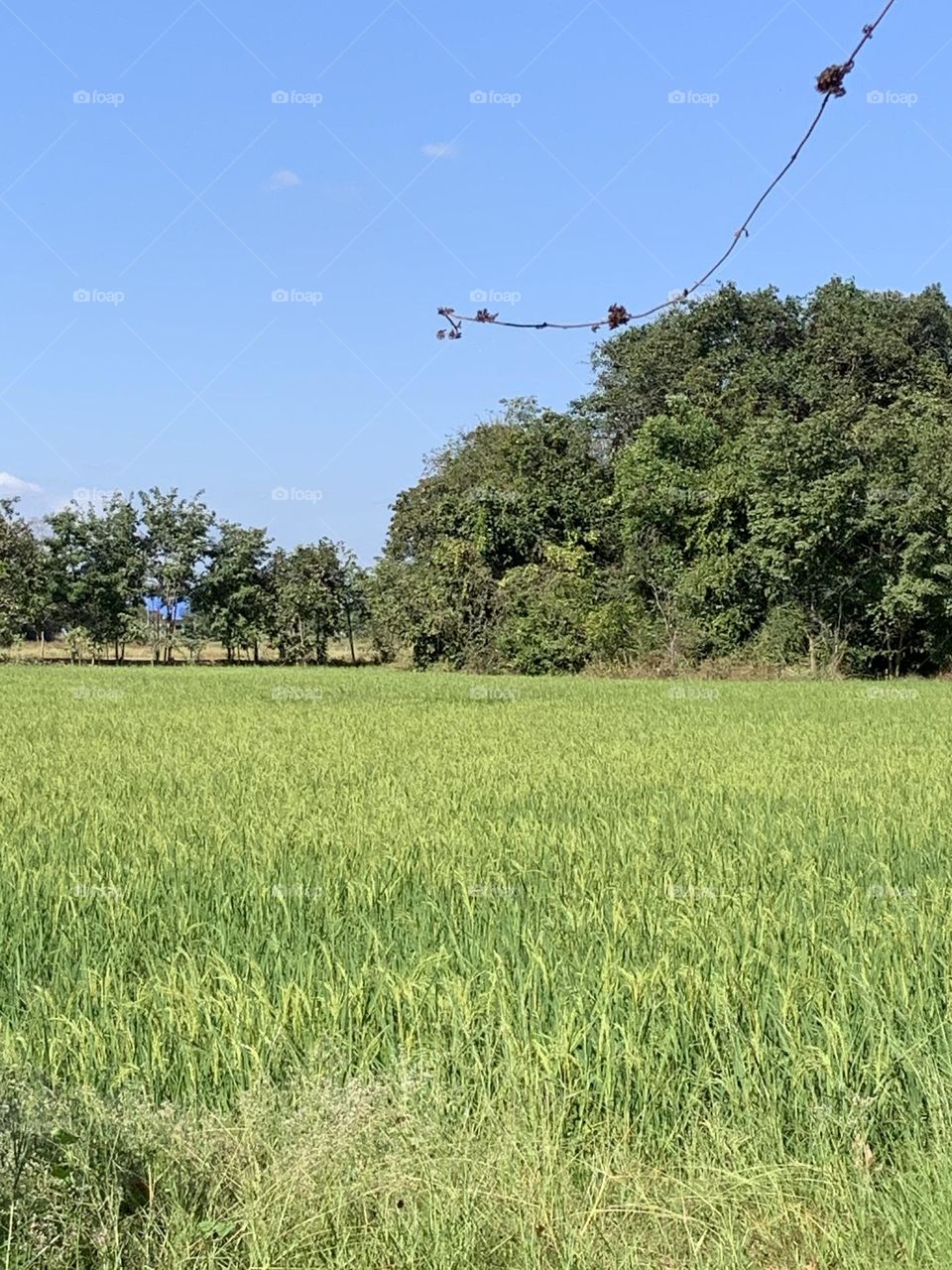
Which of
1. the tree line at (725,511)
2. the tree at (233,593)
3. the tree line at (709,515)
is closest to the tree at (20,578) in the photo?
the tree line at (709,515)

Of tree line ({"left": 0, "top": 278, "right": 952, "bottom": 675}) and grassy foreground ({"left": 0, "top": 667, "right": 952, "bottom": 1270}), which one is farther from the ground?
tree line ({"left": 0, "top": 278, "right": 952, "bottom": 675})

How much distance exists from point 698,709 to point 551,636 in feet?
43.3

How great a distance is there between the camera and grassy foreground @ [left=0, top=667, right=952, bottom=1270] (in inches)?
88.0

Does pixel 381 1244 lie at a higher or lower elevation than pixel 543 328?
lower

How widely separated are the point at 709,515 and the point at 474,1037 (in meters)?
25.2

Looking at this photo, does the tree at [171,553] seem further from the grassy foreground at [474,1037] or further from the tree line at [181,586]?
the grassy foreground at [474,1037]

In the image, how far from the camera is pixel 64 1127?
2436 mm

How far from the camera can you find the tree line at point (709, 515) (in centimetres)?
2514

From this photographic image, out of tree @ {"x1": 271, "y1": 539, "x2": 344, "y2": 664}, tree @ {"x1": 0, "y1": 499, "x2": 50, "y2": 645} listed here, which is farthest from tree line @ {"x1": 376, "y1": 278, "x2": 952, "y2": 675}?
tree @ {"x1": 0, "y1": 499, "x2": 50, "y2": 645}

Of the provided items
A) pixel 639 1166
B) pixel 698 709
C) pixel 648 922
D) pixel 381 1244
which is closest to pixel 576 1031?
pixel 639 1166

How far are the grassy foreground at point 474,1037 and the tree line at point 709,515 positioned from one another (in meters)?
19.5

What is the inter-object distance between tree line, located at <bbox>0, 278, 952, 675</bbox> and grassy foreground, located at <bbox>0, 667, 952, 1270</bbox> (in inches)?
766

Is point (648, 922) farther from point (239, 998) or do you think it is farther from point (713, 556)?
point (713, 556)

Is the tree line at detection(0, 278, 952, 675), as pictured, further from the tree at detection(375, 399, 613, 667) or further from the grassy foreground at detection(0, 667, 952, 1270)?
the grassy foreground at detection(0, 667, 952, 1270)
